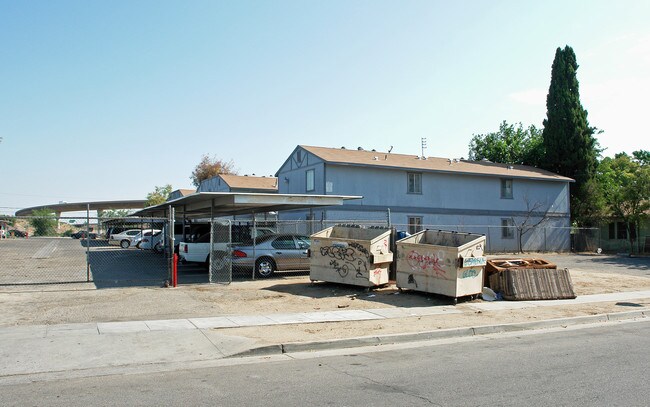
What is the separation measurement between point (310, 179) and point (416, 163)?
7.22 m

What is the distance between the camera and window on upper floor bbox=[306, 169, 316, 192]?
3177cm

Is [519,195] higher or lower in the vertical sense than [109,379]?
higher

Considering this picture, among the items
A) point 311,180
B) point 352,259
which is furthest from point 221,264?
point 311,180

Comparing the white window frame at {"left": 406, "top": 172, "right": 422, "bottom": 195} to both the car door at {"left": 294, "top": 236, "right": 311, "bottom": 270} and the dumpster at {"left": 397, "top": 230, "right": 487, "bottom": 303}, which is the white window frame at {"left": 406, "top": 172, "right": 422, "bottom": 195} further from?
the dumpster at {"left": 397, "top": 230, "right": 487, "bottom": 303}

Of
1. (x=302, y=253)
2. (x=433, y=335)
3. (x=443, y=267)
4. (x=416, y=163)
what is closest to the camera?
(x=433, y=335)

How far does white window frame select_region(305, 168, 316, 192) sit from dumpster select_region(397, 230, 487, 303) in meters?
17.6

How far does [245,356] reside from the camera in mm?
8234

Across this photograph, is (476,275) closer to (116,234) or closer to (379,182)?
(379,182)

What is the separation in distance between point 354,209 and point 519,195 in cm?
1374

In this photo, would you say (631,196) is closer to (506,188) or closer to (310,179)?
(506,188)

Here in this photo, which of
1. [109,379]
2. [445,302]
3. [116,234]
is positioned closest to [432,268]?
[445,302]

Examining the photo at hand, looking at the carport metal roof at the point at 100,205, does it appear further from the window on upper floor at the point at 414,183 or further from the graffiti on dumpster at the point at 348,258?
the graffiti on dumpster at the point at 348,258

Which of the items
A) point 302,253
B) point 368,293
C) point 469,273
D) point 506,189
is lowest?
point 368,293

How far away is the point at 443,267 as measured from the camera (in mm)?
13250
